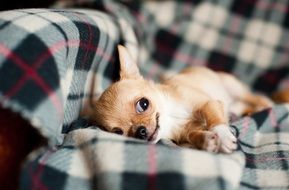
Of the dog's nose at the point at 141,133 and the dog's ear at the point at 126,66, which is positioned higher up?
the dog's ear at the point at 126,66

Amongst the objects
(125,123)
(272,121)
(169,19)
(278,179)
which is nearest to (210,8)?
(169,19)

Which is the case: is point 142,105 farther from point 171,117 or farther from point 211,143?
point 211,143

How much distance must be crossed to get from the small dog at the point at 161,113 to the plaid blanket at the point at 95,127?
0.09 meters

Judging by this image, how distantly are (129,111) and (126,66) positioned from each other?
30cm

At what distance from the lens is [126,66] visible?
191 cm

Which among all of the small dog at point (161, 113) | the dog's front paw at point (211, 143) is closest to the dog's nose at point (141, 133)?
the small dog at point (161, 113)

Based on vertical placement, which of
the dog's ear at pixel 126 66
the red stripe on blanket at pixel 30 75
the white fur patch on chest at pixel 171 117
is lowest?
the white fur patch on chest at pixel 171 117

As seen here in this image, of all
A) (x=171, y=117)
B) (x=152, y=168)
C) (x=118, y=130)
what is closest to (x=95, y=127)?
(x=118, y=130)

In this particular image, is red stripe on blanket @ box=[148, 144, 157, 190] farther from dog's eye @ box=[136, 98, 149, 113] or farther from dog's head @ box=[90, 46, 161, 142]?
dog's eye @ box=[136, 98, 149, 113]

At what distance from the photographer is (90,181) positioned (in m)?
1.34

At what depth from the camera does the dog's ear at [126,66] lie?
1888 mm

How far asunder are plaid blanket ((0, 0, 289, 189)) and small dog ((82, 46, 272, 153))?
0.09 m

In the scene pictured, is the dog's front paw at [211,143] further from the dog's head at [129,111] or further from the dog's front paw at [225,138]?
the dog's head at [129,111]

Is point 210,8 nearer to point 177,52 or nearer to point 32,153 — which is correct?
point 177,52
